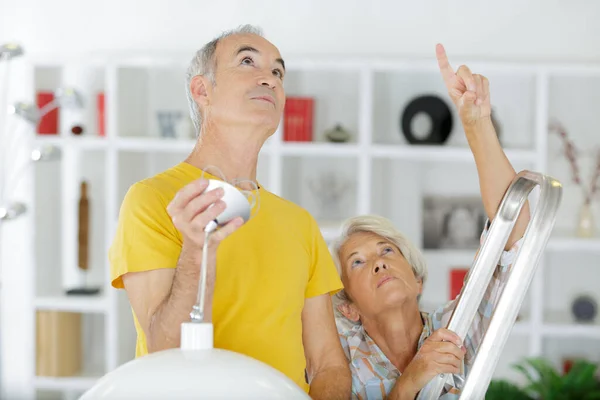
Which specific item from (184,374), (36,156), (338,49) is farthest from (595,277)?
(184,374)

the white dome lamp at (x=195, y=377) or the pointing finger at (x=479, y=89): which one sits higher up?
the pointing finger at (x=479, y=89)

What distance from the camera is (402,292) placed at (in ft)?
6.27

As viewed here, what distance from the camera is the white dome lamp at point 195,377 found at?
90 cm

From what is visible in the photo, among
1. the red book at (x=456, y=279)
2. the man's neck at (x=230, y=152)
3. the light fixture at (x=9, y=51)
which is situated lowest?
the red book at (x=456, y=279)

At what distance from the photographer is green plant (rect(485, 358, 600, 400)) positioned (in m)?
4.02

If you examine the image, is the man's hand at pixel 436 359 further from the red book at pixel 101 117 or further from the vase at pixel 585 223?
the red book at pixel 101 117

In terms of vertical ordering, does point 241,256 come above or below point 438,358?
above

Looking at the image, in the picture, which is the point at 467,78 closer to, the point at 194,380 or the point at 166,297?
the point at 166,297

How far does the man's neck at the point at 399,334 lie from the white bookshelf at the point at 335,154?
6.90 feet

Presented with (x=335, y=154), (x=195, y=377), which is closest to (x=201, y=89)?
(x=195, y=377)

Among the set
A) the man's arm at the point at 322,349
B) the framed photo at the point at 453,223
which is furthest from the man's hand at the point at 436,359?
the framed photo at the point at 453,223

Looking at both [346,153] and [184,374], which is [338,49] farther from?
[184,374]

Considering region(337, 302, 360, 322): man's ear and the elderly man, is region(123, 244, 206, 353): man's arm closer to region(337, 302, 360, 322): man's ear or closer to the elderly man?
the elderly man

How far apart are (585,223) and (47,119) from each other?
293 cm
